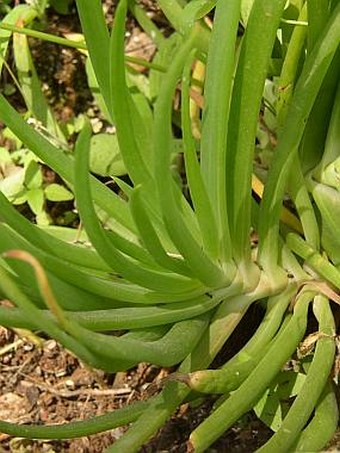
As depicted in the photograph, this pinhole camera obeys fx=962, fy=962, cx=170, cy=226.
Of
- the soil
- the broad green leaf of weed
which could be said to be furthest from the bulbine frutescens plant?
the broad green leaf of weed

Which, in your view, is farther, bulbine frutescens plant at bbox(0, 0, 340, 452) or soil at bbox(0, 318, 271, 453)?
soil at bbox(0, 318, 271, 453)

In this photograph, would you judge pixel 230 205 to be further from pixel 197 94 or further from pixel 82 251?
pixel 197 94

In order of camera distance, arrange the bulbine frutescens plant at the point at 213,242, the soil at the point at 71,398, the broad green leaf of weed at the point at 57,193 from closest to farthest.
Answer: the bulbine frutescens plant at the point at 213,242
the soil at the point at 71,398
the broad green leaf of weed at the point at 57,193

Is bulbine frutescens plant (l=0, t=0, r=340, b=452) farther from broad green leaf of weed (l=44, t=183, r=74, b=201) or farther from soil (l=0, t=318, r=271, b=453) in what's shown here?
broad green leaf of weed (l=44, t=183, r=74, b=201)

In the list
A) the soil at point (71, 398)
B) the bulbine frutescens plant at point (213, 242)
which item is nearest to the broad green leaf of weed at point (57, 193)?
the soil at point (71, 398)

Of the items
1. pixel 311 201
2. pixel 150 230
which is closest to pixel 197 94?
pixel 311 201

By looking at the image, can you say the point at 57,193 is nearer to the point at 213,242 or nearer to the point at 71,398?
the point at 71,398

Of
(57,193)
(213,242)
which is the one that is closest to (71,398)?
(57,193)

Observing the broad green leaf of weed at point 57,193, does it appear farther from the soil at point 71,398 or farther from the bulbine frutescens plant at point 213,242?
the bulbine frutescens plant at point 213,242
